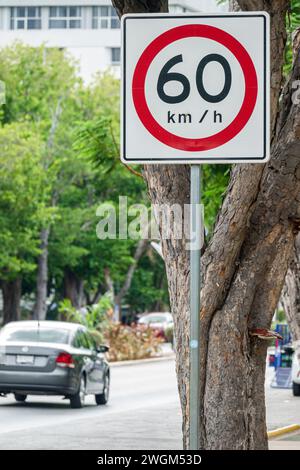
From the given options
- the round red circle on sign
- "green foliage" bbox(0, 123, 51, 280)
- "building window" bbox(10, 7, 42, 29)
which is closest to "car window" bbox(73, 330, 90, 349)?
the round red circle on sign

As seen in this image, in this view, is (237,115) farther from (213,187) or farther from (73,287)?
(73,287)

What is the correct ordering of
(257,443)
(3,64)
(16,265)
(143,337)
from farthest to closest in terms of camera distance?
(3,64) < (16,265) < (143,337) < (257,443)

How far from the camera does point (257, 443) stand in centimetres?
806

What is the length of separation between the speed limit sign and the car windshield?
56.3 ft

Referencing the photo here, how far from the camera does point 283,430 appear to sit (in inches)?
648

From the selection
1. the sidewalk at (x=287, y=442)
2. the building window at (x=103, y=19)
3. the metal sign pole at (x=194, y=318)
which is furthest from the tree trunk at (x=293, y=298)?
the building window at (x=103, y=19)

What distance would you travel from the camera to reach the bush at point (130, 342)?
40500 mm

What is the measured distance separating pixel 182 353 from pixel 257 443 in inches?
30.5

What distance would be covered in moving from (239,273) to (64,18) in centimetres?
6858

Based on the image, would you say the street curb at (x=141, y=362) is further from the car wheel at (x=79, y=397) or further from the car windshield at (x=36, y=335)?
the car wheel at (x=79, y=397)

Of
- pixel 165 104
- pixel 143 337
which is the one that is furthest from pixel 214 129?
pixel 143 337

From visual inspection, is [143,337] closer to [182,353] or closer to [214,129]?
[182,353]

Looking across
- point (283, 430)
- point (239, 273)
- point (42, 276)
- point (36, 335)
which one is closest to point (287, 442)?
point (283, 430)

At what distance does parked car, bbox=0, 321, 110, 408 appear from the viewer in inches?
861
